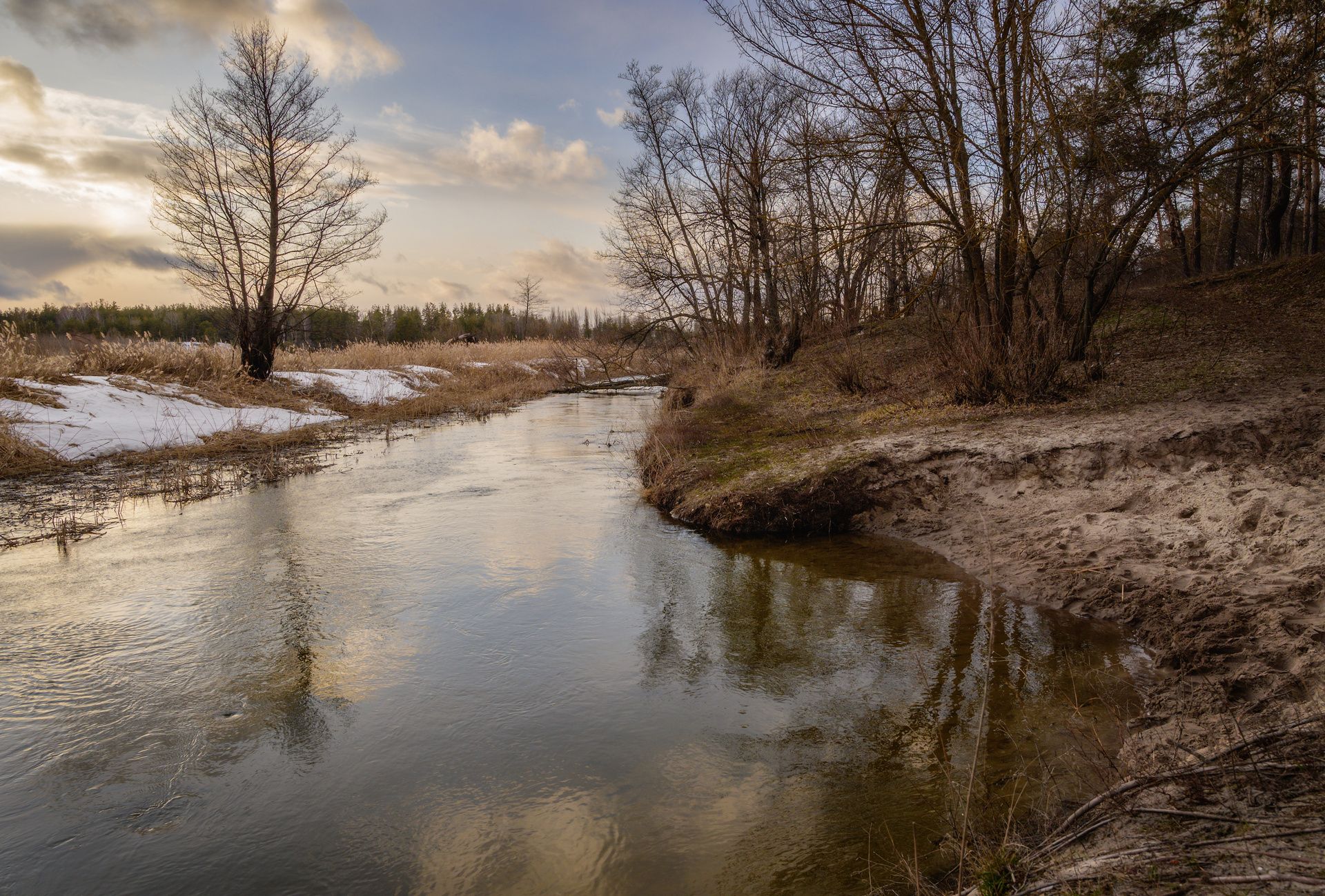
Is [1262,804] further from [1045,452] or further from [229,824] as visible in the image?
[1045,452]

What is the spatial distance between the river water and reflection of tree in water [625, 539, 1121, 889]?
20mm

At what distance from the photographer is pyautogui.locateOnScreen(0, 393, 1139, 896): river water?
2.88 meters

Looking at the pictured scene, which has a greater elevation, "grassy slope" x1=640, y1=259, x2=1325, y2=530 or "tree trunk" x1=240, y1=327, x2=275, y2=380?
"tree trunk" x1=240, y1=327, x2=275, y2=380

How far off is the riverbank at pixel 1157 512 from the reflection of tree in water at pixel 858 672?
0.50 metres

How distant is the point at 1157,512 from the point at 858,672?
3.04m

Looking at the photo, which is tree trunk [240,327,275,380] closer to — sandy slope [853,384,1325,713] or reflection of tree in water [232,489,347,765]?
reflection of tree in water [232,489,347,765]

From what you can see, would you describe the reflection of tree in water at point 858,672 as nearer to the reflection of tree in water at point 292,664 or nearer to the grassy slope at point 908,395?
the grassy slope at point 908,395

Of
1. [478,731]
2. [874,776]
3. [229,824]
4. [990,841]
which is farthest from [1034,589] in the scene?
[229,824]

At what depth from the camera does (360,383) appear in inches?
818

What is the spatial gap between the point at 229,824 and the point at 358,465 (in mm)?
9006

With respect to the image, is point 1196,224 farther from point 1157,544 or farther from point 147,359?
point 147,359

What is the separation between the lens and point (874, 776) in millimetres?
3293

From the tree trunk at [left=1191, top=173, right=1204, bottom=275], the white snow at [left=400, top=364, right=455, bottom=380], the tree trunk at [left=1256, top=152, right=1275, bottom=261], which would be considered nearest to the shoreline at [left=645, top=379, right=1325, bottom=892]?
the tree trunk at [left=1191, top=173, right=1204, bottom=275]

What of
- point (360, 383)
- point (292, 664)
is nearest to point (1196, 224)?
point (292, 664)
